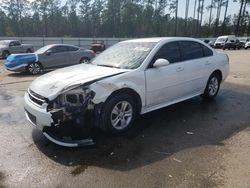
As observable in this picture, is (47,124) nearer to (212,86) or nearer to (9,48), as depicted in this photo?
(212,86)

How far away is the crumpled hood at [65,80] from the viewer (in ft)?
13.0

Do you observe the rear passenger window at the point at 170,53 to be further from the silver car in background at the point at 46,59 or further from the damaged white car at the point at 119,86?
the silver car in background at the point at 46,59

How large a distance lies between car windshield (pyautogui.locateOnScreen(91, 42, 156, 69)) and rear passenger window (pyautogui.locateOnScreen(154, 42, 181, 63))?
204 mm

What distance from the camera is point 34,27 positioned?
6106cm

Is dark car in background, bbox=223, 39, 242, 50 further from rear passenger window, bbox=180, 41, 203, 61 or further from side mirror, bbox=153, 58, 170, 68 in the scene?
side mirror, bbox=153, 58, 170, 68

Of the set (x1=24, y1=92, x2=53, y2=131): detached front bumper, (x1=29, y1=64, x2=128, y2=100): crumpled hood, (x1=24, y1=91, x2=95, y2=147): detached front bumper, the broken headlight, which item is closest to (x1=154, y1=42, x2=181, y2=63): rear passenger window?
(x1=29, y1=64, x2=128, y2=100): crumpled hood

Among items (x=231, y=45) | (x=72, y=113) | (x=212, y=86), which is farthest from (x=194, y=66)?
(x=231, y=45)

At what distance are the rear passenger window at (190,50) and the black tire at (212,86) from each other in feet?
2.50

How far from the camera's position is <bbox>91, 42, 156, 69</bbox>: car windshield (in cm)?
478

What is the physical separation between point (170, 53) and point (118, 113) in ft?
5.89

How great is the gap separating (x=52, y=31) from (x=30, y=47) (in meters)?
42.9

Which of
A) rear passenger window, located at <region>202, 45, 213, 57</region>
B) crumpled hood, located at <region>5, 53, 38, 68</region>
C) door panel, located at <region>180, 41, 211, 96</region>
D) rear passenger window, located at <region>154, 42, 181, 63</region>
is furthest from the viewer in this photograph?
crumpled hood, located at <region>5, 53, 38, 68</region>

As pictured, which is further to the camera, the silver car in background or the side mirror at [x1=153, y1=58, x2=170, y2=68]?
the silver car in background

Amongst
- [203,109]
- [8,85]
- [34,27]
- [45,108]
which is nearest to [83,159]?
[45,108]
